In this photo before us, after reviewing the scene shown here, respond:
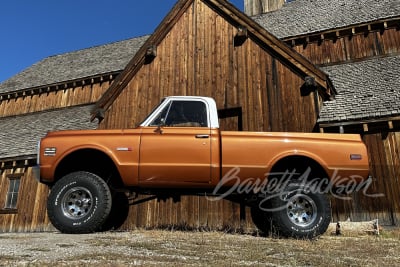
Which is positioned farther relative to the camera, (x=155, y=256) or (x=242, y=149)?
(x=242, y=149)

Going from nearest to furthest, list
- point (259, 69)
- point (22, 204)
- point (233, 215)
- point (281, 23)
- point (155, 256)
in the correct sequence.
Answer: point (155, 256)
point (233, 215)
point (259, 69)
point (22, 204)
point (281, 23)

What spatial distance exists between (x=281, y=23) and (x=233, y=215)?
12991 mm

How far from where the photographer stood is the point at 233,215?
10.3 metres

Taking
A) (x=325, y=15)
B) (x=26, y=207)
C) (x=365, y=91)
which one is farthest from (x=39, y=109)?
(x=365, y=91)

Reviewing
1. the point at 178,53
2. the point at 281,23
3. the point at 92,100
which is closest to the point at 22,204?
the point at 92,100

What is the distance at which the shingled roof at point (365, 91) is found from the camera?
34.3 feet

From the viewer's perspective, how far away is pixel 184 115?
22.0 ft

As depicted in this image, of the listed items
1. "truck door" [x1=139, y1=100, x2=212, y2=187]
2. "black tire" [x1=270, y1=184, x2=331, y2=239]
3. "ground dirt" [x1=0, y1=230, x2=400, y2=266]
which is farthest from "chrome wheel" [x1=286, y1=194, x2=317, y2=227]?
"truck door" [x1=139, y1=100, x2=212, y2=187]

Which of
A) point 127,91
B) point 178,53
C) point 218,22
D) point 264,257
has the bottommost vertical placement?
point 264,257

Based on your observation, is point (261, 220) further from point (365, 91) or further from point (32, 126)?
point (32, 126)

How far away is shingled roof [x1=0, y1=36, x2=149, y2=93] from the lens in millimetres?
21806

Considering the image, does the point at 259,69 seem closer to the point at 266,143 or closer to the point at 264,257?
the point at 266,143

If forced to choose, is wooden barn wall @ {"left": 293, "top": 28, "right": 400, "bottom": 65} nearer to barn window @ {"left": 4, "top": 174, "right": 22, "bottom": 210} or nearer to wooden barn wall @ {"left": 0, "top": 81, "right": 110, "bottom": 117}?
wooden barn wall @ {"left": 0, "top": 81, "right": 110, "bottom": 117}

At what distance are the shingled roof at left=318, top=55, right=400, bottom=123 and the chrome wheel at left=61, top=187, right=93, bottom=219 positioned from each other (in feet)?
23.7
